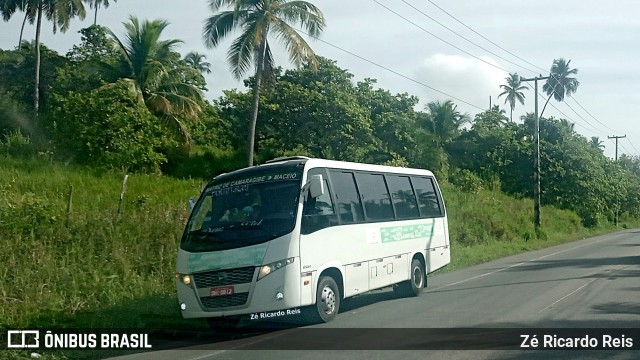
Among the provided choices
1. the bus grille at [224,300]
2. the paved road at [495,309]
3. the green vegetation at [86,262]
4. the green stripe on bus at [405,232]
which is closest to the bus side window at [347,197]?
the green stripe on bus at [405,232]

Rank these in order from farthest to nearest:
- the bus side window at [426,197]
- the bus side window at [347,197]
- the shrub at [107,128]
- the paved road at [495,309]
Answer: the shrub at [107,128], the bus side window at [426,197], the bus side window at [347,197], the paved road at [495,309]

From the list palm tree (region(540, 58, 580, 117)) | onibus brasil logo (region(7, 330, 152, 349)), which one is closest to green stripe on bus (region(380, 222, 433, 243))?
onibus brasil logo (region(7, 330, 152, 349))

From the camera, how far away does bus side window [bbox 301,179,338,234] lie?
37.1ft

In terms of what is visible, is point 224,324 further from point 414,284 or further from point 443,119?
point 443,119

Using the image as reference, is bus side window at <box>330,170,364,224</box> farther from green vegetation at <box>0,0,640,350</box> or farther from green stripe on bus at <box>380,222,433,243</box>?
green vegetation at <box>0,0,640,350</box>

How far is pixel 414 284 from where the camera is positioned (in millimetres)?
15211

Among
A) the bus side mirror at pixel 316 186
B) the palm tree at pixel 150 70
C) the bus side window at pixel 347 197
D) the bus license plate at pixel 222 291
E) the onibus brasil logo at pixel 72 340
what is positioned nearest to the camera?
the onibus brasil logo at pixel 72 340

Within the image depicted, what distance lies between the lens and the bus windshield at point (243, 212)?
11023 mm

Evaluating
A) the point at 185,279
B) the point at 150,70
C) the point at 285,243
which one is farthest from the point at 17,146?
the point at 285,243

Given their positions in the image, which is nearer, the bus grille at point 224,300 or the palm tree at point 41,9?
the bus grille at point 224,300

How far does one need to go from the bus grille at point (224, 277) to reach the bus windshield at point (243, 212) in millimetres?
386

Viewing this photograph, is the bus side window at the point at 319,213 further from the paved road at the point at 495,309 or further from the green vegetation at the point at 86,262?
the green vegetation at the point at 86,262

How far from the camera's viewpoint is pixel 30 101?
40.1 metres

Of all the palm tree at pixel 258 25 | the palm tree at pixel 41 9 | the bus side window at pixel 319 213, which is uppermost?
the palm tree at pixel 41 9
